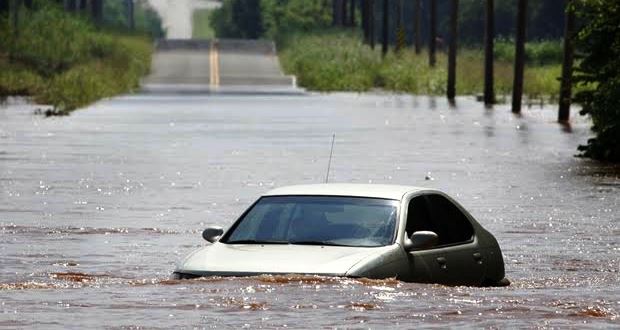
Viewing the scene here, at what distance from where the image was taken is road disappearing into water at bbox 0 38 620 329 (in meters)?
14.1

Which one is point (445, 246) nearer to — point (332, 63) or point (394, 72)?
point (394, 72)

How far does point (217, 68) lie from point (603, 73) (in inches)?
2811

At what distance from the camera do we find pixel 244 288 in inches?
569

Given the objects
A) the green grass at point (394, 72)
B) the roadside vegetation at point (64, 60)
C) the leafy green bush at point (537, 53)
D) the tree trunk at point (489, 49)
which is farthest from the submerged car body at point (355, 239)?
the leafy green bush at point (537, 53)

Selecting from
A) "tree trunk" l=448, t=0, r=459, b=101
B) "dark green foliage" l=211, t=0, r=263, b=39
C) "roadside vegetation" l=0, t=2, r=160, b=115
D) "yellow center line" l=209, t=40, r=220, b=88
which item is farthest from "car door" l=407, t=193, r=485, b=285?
"dark green foliage" l=211, t=0, r=263, b=39

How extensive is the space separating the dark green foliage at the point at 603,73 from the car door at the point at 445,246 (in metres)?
20.9

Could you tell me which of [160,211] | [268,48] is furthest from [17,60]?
[160,211]

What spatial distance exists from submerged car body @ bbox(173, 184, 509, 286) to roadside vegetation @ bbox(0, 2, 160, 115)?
1756 inches

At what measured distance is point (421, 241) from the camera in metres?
15.0

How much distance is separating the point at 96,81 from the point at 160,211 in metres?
50.3

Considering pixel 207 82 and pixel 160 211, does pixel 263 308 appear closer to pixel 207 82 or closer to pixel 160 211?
pixel 160 211

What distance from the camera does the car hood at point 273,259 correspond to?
14359 mm

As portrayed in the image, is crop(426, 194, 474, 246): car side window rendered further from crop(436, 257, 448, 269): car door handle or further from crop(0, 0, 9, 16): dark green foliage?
crop(0, 0, 9, 16): dark green foliage

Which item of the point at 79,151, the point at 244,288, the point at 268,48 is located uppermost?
the point at 244,288
